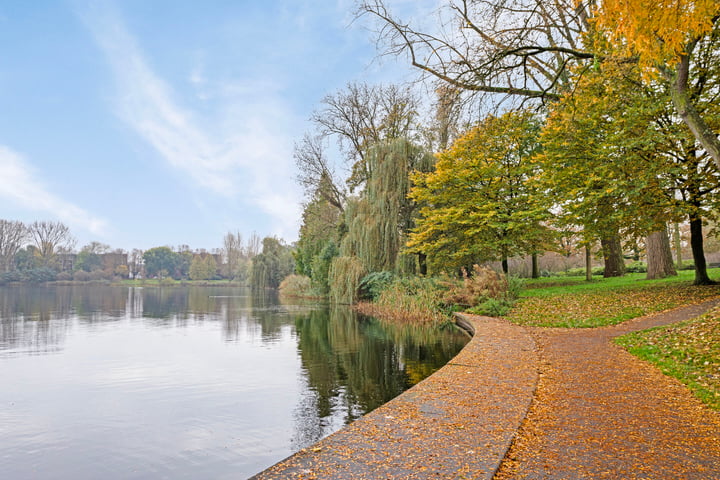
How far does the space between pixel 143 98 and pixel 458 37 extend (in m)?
13.6

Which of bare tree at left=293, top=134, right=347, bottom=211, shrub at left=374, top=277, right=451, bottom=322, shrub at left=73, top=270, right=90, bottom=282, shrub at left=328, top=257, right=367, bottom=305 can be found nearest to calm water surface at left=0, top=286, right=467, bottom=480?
shrub at left=374, top=277, right=451, bottom=322

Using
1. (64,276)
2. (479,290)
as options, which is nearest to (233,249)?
(64,276)

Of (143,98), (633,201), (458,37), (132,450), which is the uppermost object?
(143,98)

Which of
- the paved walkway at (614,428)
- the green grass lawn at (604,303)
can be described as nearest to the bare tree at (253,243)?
the green grass lawn at (604,303)

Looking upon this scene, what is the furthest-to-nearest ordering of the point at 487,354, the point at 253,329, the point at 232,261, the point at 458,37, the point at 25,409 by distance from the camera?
the point at 232,261, the point at 253,329, the point at 458,37, the point at 487,354, the point at 25,409

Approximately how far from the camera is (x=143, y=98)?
15859 mm

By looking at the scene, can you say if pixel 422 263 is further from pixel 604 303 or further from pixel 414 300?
pixel 604 303

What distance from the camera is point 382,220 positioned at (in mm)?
18562

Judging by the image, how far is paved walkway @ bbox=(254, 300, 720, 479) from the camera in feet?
7.97

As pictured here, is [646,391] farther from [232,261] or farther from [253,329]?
[232,261]

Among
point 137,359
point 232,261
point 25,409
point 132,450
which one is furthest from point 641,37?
point 232,261

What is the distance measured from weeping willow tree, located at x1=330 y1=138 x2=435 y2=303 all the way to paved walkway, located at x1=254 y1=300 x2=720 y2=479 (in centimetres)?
1317

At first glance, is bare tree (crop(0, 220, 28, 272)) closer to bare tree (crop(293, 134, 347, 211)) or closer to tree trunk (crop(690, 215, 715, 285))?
bare tree (crop(293, 134, 347, 211))

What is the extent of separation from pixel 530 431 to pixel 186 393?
511cm
